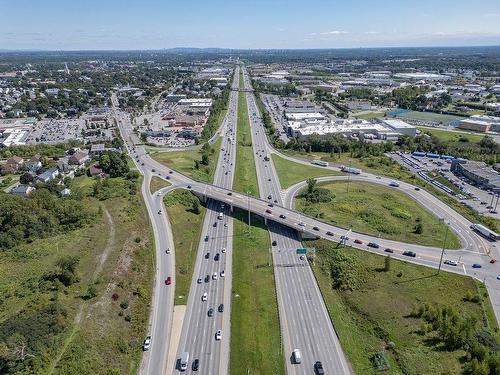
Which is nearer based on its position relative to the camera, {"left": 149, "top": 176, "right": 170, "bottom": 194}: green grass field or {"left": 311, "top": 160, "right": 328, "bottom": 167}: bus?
{"left": 149, "top": 176, "right": 170, "bottom": 194}: green grass field

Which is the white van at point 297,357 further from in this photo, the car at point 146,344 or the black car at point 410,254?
the black car at point 410,254

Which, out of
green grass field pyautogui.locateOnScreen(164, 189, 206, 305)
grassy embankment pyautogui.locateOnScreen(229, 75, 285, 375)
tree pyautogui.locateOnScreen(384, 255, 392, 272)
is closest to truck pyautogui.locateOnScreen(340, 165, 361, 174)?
grassy embankment pyautogui.locateOnScreen(229, 75, 285, 375)

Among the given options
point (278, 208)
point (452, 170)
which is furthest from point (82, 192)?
point (452, 170)

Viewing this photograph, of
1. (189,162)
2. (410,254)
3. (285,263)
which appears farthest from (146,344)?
(189,162)

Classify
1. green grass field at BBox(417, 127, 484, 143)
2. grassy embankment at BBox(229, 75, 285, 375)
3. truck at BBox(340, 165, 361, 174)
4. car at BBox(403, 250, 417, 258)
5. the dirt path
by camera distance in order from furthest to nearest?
green grass field at BBox(417, 127, 484, 143), truck at BBox(340, 165, 361, 174), car at BBox(403, 250, 417, 258), grassy embankment at BBox(229, 75, 285, 375), the dirt path

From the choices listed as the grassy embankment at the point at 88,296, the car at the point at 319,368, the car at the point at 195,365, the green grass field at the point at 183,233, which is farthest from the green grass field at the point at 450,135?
the car at the point at 195,365

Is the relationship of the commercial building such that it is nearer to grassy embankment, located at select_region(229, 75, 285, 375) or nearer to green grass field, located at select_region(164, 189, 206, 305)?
grassy embankment, located at select_region(229, 75, 285, 375)

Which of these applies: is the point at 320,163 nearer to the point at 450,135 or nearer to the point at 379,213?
the point at 379,213
